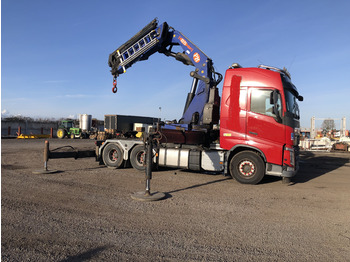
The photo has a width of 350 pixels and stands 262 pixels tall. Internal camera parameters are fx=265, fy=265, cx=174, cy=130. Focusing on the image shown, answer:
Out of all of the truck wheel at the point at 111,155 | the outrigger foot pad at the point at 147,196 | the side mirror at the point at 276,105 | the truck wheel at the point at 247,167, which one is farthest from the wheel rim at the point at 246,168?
the truck wheel at the point at 111,155

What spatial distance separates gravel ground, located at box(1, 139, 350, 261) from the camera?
351cm

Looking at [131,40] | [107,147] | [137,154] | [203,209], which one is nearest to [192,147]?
[137,154]

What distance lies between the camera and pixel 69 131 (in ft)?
117

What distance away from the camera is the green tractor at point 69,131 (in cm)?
3456

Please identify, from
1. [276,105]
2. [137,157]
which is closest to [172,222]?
[276,105]

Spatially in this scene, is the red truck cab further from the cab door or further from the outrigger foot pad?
the outrigger foot pad

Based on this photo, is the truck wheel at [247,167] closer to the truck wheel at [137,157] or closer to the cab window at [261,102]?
the cab window at [261,102]

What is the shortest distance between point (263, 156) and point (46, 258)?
6453 mm

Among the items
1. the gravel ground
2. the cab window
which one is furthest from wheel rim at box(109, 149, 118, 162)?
A: the cab window

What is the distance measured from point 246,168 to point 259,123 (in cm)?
147

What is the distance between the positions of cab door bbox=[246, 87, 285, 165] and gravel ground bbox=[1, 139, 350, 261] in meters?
1.13

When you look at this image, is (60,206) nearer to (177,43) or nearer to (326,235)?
(326,235)

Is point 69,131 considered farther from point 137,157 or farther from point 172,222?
point 172,222

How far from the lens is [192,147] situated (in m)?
9.84
